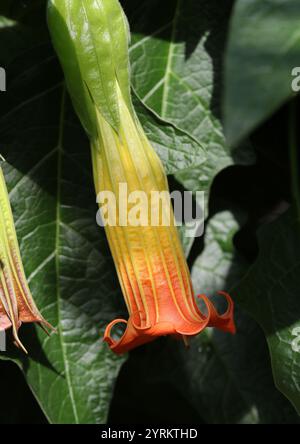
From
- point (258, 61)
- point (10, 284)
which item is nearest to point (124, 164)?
point (10, 284)

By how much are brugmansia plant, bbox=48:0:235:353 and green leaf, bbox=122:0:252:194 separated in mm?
162

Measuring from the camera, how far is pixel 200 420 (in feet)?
4.17

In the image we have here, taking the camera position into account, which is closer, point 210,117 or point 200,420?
point 210,117

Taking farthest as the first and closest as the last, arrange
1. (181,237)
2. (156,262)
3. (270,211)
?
(270,211) < (181,237) < (156,262)

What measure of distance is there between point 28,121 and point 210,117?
0.83 ft

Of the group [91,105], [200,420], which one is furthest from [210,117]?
[200,420]

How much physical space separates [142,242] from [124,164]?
0.09 m

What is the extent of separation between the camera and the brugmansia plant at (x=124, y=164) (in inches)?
32.1

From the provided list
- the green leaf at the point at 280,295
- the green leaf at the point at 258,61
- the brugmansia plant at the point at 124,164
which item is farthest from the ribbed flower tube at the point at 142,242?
the green leaf at the point at 258,61

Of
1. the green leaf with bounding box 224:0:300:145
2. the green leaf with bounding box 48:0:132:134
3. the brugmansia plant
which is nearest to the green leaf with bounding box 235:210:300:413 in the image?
the brugmansia plant

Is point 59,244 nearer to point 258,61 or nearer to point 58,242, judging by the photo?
point 58,242

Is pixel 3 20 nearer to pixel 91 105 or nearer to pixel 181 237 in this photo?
pixel 91 105

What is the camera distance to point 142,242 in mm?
844

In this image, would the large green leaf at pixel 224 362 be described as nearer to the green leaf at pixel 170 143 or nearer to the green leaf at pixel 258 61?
the green leaf at pixel 170 143
